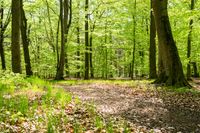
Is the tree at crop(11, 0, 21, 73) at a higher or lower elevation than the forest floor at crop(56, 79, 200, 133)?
higher

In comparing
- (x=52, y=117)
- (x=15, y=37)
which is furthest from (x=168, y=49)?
(x=52, y=117)

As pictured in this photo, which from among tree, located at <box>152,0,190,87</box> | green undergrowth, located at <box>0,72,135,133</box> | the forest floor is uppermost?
tree, located at <box>152,0,190,87</box>

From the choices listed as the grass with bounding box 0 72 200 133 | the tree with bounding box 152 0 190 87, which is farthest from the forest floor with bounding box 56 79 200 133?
the tree with bounding box 152 0 190 87

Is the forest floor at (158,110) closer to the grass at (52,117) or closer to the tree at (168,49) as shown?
the grass at (52,117)

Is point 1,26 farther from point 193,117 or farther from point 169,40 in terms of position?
point 193,117

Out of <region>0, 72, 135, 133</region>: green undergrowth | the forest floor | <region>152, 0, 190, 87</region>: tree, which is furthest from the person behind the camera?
<region>152, 0, 190, 87</region>: tree

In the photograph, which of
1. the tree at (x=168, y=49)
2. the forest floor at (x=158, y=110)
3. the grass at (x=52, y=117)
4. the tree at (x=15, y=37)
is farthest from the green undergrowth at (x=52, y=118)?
the tree at (x=168, y=49)

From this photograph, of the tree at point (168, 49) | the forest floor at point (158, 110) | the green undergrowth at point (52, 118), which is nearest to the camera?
the green undergrowth at point (52, 118)

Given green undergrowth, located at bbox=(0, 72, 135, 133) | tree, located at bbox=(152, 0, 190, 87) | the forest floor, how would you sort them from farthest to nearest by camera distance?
tree, located at bbox=(152, 0, 190, 87) → the forest floor → green undergrowth, located at bbox=(0, 72, 135, 133)

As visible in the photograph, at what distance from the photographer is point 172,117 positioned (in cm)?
778

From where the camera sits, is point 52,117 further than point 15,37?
No

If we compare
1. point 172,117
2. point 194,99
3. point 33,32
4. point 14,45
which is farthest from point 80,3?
point 172,117

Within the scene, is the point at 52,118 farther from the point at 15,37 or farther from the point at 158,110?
the point at 15,37

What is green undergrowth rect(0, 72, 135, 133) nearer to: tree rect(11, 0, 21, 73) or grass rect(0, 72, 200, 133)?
grass rect(0, 72, 200, 133)
